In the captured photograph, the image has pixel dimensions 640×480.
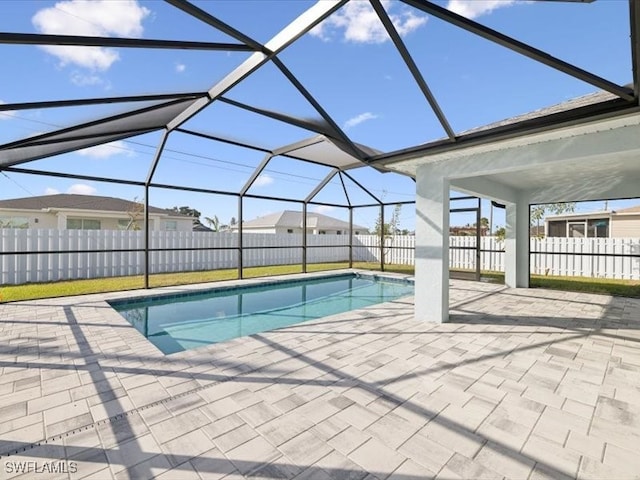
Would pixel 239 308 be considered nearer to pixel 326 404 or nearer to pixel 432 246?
pixel 432 246

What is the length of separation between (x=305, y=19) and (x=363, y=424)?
3.91 meters

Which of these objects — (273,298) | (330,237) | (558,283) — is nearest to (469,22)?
(273,298)

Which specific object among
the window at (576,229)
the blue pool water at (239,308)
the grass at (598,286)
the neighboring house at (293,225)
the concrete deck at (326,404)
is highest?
the neighboring house at (293,225)

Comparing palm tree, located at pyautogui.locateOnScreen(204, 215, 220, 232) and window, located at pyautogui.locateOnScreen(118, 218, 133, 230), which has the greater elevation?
palm tree, located at pyautogui.locateOnScreen(204, 215, 220, 232)

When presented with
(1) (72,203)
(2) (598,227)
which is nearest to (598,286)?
(2) (598,227)

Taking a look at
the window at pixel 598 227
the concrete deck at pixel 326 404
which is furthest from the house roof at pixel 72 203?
the window at pixel 598 227

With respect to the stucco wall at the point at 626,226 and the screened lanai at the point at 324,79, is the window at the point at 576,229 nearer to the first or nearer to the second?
the stucco wall at the point at 626,226

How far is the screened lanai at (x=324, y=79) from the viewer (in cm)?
306

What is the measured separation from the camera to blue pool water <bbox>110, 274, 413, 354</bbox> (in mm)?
5676

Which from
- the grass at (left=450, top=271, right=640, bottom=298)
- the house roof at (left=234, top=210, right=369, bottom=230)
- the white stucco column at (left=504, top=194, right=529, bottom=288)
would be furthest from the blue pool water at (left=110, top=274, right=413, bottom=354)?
the house roof at (left=234, top=210, right=369, bottom=230)

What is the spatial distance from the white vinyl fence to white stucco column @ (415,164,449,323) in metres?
5.32

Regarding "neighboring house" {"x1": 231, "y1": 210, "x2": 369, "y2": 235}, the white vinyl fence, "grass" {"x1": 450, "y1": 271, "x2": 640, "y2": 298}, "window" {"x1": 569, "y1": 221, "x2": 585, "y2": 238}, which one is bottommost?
"grass" {"x1": 450, "y1": 271, "x2": 640, "y2": 298}

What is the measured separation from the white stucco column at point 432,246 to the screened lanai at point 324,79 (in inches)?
1.4

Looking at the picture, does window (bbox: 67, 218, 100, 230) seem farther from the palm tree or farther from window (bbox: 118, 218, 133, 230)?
the palm tree
